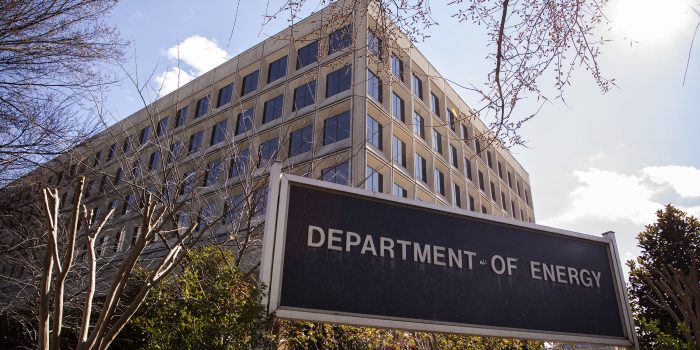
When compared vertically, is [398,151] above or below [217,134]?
below

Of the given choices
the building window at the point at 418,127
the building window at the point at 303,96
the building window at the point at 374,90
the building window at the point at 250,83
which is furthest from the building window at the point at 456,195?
the building window at the point at 250,83

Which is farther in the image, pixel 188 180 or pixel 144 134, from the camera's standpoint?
pixel 144 134

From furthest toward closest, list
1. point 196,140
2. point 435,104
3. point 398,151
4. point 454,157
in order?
point 454,157
point 435,104
point 196,140
point 398,151

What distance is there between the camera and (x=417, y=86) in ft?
87.2

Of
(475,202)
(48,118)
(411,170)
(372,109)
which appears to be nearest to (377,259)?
(48,118)

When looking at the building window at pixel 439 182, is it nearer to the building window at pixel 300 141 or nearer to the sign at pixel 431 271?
the building window at pixel 300 141

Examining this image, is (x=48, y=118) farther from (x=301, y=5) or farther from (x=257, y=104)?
(x=257, y=104)

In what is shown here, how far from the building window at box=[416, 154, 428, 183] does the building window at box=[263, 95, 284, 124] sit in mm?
7557

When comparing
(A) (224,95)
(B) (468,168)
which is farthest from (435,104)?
(A) (224,95)

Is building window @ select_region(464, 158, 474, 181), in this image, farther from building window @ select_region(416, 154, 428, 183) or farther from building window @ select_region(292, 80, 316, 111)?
building window @ select_region(292, 80, 316, 111)

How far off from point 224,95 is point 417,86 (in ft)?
37.1

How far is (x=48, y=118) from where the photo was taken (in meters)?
8.76

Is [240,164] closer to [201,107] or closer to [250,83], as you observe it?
[250,83]

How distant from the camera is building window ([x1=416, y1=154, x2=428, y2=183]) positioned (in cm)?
2421
